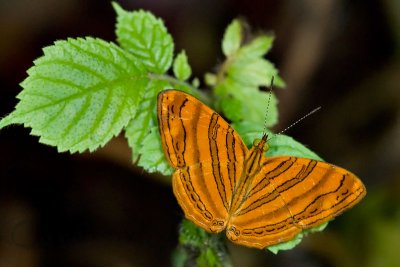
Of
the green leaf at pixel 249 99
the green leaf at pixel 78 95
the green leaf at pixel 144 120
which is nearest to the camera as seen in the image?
the green leaf at pixel 78 95

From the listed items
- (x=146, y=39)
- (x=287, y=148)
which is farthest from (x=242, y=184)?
(x=146, y=39)

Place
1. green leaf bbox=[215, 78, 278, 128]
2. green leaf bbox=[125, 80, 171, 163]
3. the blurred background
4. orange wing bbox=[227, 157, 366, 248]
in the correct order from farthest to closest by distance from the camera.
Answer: the blurred background < green leaf bbox=[215, 78, 278, 128] < green leaf bbox=[125, 80, 171, 163] < orange wing bbox=[227, 157, 366, 248]

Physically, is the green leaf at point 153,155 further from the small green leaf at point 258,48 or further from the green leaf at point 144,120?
the small green leaf at point 258,48

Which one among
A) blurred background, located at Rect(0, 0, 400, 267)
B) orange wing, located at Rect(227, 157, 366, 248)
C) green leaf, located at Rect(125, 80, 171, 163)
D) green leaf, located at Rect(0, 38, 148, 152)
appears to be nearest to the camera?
green leaf, located at Rect(0, 38, 148, 152)

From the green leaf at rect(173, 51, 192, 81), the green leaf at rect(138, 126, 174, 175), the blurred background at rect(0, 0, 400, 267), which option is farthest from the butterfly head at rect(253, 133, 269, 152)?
the blurred background at rect(0, 0, 400, 267)

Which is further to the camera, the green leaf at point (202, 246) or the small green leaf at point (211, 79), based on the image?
the small green leaf at point (211, 79)

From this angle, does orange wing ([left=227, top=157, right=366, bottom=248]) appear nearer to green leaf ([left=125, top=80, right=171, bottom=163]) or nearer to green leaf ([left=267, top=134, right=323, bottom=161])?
Result: green leaf ([left=267, top=134, right=323, bottom=161])

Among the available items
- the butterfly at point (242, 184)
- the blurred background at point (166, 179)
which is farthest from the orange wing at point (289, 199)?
the blurred background at point (166, 179)
